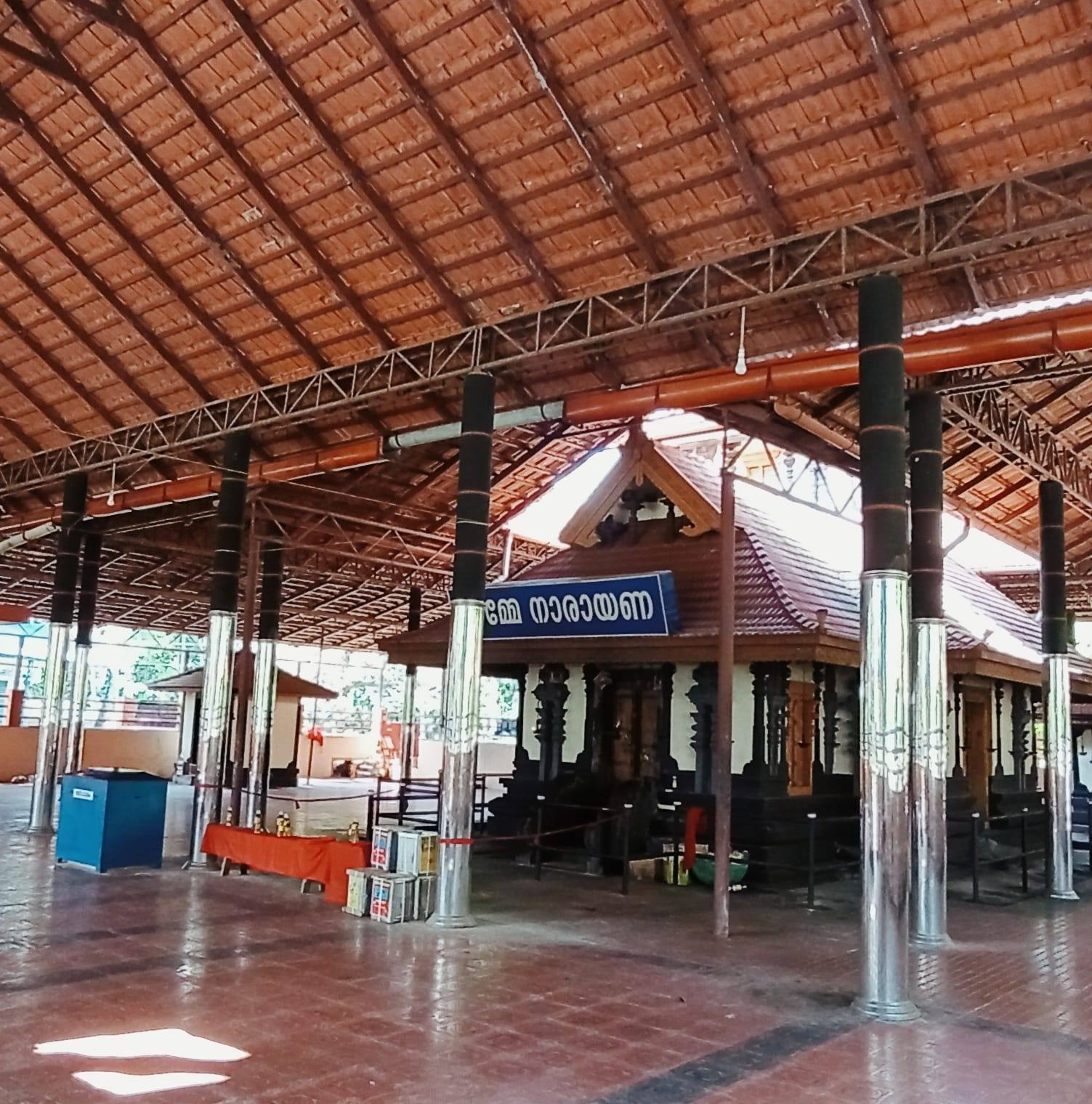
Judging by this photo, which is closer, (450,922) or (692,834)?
(450,922)

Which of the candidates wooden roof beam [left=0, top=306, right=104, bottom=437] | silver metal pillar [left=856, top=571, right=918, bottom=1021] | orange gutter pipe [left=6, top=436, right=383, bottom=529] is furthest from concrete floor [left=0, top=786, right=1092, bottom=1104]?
wooden roof beam [left=0, top=306, right=104, bottom=437]

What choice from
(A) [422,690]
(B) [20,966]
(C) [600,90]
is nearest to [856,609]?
(C) [600,90]

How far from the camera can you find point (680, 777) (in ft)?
45.1

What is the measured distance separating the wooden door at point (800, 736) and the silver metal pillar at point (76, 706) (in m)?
11.5

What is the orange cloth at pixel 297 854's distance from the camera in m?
10.8

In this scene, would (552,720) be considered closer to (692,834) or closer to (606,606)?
(606,606)

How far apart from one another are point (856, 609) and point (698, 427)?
5.33 m

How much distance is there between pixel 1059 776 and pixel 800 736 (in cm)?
315

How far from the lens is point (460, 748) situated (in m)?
10.3

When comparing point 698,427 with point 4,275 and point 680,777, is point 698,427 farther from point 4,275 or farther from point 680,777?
point 4,275

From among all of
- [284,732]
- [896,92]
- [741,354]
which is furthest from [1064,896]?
[284,732]

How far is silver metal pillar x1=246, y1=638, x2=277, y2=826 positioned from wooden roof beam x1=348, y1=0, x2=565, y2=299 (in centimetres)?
1285

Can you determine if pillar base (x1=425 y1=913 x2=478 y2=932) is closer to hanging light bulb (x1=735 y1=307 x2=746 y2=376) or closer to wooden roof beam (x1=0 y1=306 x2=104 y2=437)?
hanging light bulb (x1=735 y1=307 x2=746 y2=376)

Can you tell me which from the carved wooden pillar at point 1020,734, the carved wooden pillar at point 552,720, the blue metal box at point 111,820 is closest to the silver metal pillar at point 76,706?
the blue metal box at point 111,820
